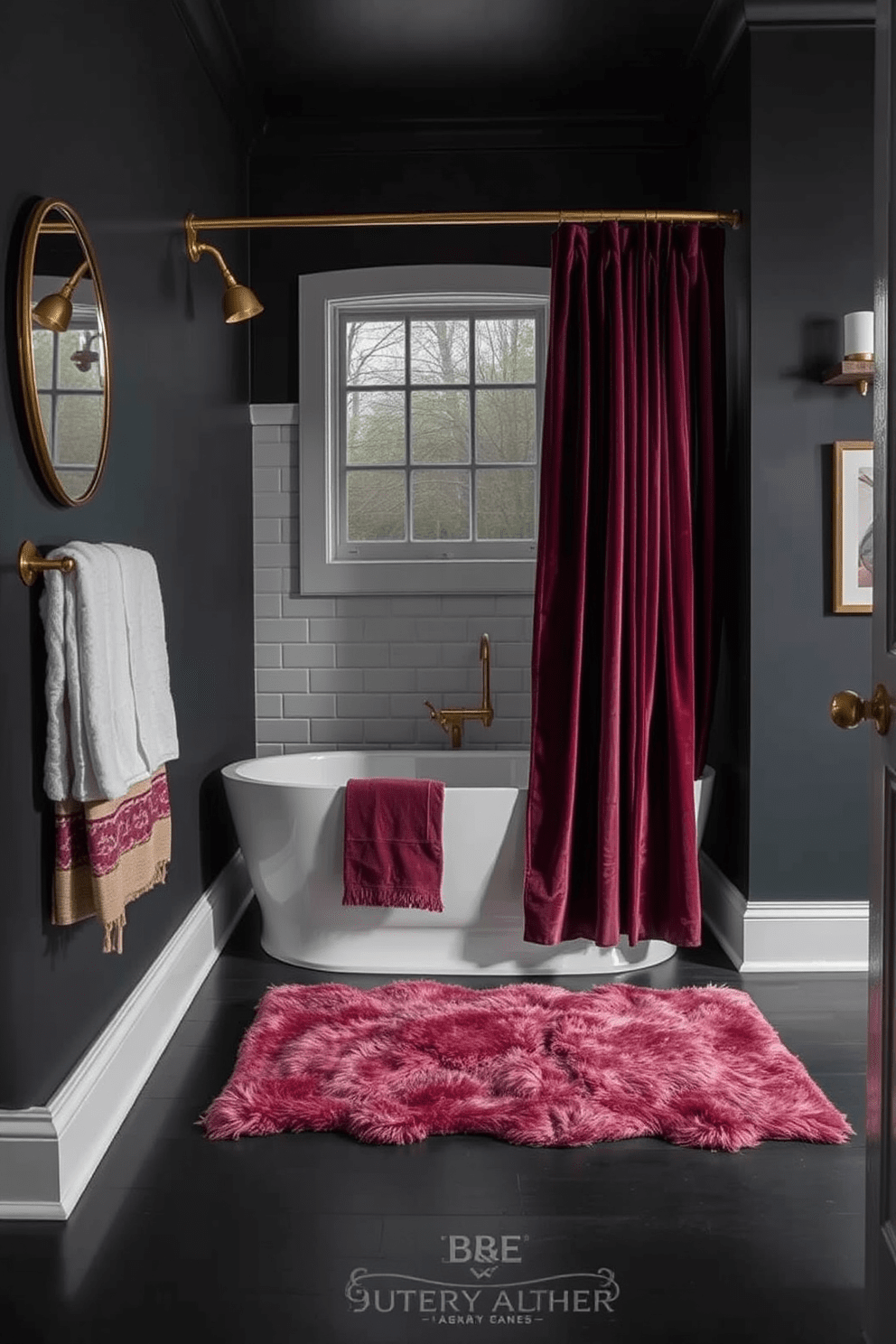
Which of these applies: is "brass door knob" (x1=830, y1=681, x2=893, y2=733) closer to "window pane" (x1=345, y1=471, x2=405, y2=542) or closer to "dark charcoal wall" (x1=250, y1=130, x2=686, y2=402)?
"window pane" (x1=345, y1=471, x2=405, y2=542)

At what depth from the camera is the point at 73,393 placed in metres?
2.53

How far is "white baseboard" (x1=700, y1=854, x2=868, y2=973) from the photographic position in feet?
12.6

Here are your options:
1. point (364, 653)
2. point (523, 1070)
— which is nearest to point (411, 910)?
point (523, 1070)

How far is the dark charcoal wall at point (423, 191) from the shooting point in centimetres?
479

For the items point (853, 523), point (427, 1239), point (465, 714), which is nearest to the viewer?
point (427, 1239)

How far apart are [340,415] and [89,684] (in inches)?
110

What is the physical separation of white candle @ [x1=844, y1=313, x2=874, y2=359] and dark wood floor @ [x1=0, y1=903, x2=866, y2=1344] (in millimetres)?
2010

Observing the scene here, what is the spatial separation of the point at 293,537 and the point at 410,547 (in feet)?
1.53

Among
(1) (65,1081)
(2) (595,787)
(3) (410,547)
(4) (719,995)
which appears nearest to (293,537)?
(3) (410,547)

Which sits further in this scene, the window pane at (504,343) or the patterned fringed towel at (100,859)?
the window pane at (504,343)

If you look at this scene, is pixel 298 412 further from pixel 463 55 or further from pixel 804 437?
pixel 804 437

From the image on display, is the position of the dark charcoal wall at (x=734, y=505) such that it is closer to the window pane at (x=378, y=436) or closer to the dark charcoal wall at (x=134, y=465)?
the window pane at (x=378, y=436)

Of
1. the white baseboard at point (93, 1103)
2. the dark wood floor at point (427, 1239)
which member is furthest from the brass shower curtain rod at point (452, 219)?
the dark wood floor at point (427, 1239)

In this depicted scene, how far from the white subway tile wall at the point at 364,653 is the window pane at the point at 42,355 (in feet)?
8.22
